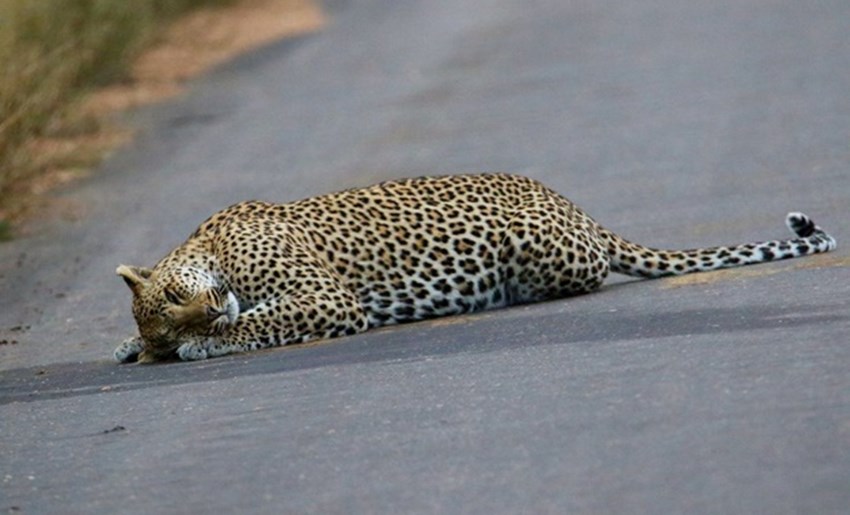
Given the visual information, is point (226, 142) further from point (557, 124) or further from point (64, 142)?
point (557, 124)

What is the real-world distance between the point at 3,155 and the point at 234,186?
76.9 inches

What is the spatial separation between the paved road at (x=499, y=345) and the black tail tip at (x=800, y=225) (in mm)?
347

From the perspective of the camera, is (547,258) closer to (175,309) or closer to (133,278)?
(175,309)

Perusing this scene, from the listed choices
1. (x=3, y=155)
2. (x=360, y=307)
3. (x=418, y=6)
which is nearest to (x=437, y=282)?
(x=360, y=307)

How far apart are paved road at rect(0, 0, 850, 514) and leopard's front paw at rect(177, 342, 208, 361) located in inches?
8.9

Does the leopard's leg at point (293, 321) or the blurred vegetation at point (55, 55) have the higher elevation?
the blurred vegetation at point (55, 55)

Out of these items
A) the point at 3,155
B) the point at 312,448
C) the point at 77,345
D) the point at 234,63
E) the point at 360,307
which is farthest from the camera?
the point at 234,63

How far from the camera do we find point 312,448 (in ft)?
26.9

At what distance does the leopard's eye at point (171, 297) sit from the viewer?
10805 millimetres

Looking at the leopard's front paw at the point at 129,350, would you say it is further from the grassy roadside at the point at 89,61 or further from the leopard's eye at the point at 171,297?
the grassy roadside at the point at 89,61

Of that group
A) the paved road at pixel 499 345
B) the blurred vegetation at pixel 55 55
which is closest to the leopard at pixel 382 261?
the paved road at pixel 499 345

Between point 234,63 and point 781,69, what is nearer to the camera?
point 781,69

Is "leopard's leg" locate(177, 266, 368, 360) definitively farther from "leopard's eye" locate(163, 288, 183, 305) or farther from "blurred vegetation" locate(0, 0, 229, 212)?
"blurred vegetation" locate(0, 0, 229, 212)

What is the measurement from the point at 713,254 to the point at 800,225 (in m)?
0.49
